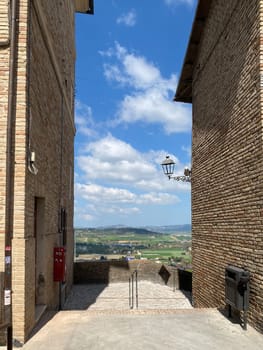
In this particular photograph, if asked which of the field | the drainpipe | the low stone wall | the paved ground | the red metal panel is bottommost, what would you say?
the field

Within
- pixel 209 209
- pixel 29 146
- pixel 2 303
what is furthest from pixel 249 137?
pixel 2 303

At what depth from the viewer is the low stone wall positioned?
1970 cm

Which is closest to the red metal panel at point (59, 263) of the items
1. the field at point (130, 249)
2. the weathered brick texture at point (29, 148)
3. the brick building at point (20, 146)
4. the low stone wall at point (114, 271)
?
the weathered brick texture at point (29, 148)

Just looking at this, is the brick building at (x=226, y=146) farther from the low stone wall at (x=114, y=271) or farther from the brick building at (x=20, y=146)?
the low stone wall at (x=114, y=271)

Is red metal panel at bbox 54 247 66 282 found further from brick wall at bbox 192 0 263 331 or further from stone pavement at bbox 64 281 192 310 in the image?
brick wall at bbox 192 0 263 331

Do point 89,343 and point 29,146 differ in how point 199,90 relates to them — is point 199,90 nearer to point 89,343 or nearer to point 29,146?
point 29,146

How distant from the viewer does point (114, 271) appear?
20062 millimetres

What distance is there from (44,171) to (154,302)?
8172mm

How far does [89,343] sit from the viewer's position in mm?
6617

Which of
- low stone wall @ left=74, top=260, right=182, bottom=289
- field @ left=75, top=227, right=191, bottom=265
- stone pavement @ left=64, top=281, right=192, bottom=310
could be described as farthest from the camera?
field @ left=75, top=227, right=191, bottom=265

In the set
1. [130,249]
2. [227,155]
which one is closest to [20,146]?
[227,155]

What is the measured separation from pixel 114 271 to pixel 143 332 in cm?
1311

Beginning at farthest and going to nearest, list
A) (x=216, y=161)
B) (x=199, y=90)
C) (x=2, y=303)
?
(x=199, y=90) → (x=216, y=161) → (x=2, y=303)

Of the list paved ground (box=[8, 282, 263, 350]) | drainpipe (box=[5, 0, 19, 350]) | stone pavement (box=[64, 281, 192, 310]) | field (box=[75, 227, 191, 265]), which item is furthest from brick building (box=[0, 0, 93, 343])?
field (box=[75, 227, 191, 265])
